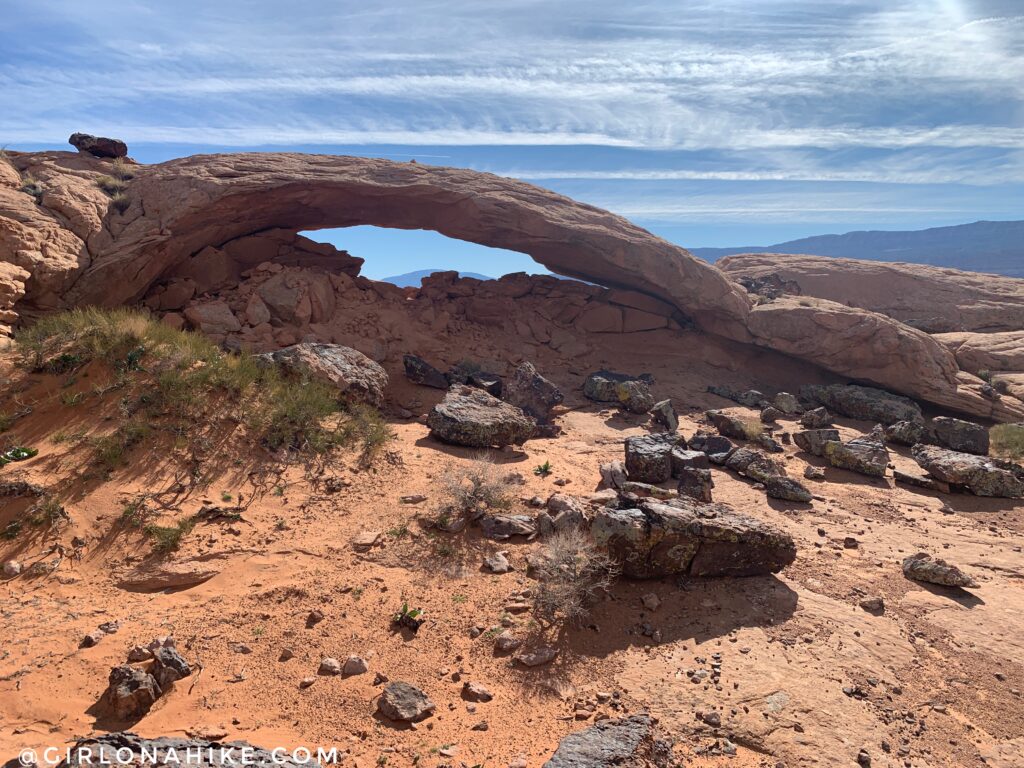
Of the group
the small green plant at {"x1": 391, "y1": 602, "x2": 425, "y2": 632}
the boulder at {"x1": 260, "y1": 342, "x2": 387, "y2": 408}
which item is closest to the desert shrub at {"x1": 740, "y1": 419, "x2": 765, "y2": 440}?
the boulder at {"x1": 260, "y1": 342, "x2": 387, "y2": 408}

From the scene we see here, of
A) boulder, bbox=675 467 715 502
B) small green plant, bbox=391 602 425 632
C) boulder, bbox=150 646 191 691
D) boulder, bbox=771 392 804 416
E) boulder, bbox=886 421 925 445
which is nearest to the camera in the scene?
boulder, bbox=150 646 191 691

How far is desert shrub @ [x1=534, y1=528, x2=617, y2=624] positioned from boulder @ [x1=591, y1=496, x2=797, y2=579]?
210mm

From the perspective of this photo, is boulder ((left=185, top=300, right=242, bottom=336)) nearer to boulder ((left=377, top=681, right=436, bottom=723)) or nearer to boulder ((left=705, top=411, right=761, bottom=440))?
boulder ((left=377, top=681, right=436, bottom=723))

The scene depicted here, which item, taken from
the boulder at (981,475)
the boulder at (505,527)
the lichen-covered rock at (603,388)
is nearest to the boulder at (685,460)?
the boulder at (505,527)

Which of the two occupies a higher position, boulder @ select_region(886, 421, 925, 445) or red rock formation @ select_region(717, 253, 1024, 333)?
red rock formation @ select_region(717, 253, 1024, 333)

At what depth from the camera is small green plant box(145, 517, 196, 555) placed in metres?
5.63

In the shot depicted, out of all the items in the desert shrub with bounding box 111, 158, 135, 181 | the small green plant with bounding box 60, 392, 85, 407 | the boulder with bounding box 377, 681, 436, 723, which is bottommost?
the boulder with bounding box 377, 681, 436, 723

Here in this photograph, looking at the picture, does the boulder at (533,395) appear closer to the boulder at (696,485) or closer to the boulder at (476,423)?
the boulder at (476,423)

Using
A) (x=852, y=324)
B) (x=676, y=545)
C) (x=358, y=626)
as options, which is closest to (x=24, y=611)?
(x=358, y=626)

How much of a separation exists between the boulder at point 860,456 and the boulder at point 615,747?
807 centimetres

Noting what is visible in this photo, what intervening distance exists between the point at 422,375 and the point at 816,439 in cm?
834

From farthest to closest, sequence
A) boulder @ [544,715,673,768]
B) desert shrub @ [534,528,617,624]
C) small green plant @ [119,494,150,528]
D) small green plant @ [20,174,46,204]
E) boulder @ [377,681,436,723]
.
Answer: small green plant @ [20,174,46,204] → small green plant @ [119,494,150,528] → desert shrub @ [534,528,617,624] → boulder @ [377,681,436,723] → boulder @ [544,715,673,768]

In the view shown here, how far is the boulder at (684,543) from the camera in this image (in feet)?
17.7

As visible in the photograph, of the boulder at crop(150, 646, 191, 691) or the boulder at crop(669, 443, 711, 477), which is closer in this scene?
the boulder at crop(150, 646, 191, 691)
